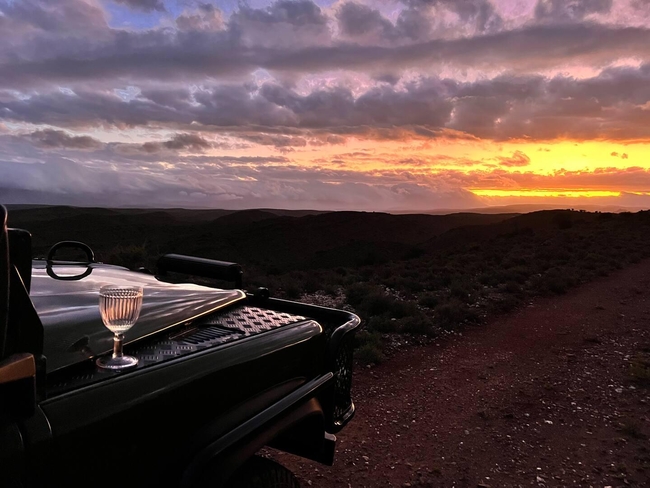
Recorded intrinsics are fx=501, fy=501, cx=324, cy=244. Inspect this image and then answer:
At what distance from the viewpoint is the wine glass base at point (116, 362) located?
1.66 metres

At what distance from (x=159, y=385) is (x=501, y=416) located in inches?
175

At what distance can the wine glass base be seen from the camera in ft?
5.45

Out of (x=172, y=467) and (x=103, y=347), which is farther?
(x=103, y=347)

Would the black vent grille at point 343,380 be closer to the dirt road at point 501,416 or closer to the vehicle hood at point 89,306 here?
the vehicle hood at point 89,306

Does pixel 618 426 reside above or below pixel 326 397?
below

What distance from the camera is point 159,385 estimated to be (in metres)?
1.61

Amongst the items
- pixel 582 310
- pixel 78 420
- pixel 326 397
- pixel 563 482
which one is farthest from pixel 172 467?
pixel 582 310

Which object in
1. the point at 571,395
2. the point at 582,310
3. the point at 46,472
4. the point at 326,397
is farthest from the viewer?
the point at 582,310

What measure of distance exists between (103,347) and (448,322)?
772cm

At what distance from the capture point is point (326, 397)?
2.41m

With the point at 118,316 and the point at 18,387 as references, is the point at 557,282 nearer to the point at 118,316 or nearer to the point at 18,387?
the point at 118,316

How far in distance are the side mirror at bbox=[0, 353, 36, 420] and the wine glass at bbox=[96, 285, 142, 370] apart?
453 mm

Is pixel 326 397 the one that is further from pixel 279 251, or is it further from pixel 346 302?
pixel 279 251

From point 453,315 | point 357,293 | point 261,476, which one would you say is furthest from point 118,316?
point 357,293
